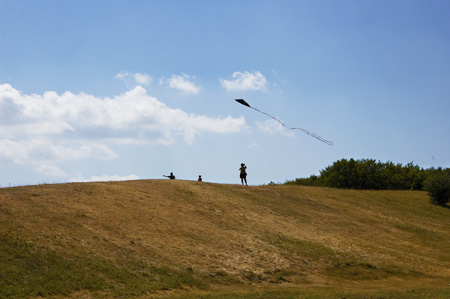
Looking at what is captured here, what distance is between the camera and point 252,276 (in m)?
24.1

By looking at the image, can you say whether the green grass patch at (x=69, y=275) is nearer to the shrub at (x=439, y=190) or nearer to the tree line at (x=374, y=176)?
the shrub at (x=439, y=190)

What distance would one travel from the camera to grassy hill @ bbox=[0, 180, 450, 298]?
2003 centimetres

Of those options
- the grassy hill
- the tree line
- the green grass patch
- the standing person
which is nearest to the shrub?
the tree line

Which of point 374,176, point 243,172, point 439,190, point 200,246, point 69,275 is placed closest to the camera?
point 69,275

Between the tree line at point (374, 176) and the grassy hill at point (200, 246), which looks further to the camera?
the tree line at point (374, 176)

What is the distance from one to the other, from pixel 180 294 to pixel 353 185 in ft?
146

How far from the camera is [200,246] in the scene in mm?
26156

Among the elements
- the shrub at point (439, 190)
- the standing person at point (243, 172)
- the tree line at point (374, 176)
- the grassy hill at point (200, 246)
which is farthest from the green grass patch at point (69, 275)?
the tree line at point (374, 176)

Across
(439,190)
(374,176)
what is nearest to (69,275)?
(439,190)

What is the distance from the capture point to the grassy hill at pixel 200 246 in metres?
20.0

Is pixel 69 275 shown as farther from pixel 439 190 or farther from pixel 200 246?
pixel 439 190

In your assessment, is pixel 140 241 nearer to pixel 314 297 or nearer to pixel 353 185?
pixel 314 297

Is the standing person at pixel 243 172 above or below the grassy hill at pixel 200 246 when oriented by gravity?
above

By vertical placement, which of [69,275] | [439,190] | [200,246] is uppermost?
[439,190]
